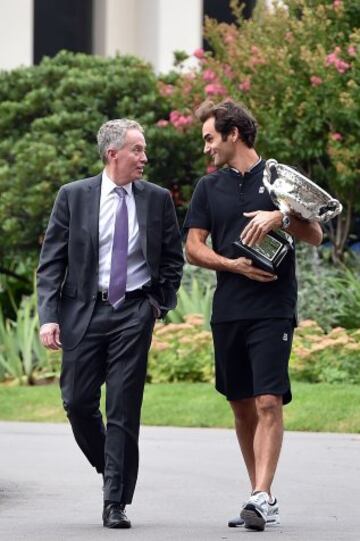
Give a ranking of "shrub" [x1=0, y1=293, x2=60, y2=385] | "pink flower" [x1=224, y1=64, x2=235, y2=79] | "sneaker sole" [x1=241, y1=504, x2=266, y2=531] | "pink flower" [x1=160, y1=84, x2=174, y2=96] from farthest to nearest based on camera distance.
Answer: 1. "pink flower" [x1=160, y1=84, x2=174, y2=96]
2. "pink flower" [x1=224, y1=64, x2=235, y2=79]
3. "shrub" [x1=0, y1=293, x2=60, y2=385]
4. "sneaker sole" [x1=241, y1=504, x2=266, y2=531]

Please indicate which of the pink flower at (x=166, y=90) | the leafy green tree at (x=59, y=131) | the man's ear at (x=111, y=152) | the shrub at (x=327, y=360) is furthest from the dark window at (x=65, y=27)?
the man's ear at (x=111, y=152)

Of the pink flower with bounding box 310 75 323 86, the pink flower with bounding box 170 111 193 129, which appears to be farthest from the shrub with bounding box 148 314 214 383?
the pink flower with bounding box 170 111 193 129

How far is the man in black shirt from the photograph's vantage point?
841 centimetres

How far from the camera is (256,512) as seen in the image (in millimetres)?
8172

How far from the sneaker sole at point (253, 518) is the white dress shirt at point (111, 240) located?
A: 1.24m

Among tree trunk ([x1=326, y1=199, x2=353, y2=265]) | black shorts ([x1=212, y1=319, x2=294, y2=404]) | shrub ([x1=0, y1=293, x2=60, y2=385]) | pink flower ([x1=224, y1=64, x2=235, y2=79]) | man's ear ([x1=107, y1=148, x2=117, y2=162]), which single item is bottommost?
shrub ([x1=0, y1=293, x2=60, y2=385])

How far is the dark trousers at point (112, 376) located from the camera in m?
8.52

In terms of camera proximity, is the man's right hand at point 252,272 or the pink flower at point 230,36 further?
the pink flower at point 230,36

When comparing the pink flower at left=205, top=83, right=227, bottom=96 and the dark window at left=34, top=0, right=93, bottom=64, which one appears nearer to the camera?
the pink flower at left=205, top=83, right=227, bottom=96

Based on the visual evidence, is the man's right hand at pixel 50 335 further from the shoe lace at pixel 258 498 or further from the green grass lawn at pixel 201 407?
the green grass lawn at pixel 201 407

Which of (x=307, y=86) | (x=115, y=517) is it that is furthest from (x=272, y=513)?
(x=307, y=86)

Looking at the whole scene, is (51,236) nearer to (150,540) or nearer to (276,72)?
(150,540)

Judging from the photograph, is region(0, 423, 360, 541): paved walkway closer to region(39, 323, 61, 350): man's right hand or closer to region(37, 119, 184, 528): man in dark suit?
region(37, 119, 184, 528): man in dark suit

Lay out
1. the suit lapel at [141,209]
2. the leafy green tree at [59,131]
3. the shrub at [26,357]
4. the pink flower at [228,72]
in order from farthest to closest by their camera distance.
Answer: the leafy green tree at [59,131], the pink flower at [228,72], the shrub at [26,357], the suit lapel at [141,209]
